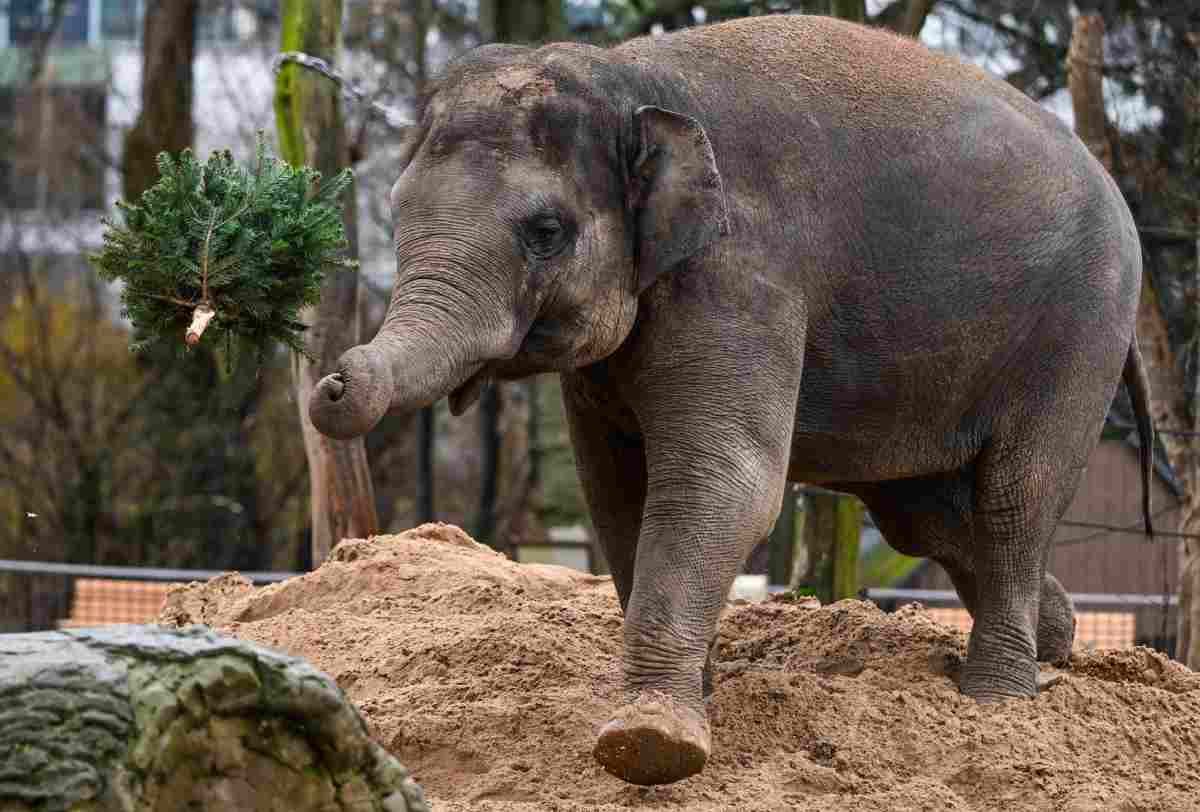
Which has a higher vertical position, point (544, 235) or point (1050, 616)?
point (544, 235)

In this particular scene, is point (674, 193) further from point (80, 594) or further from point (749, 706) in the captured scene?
point (80, 594)

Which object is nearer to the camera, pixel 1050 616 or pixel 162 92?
pixel 1050 616

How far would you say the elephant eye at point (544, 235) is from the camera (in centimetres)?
580

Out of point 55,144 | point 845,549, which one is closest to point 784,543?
point 845,549

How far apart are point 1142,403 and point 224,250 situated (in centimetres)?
370

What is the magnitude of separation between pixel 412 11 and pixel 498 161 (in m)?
17.3

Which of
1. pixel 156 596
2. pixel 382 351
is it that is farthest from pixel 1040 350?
pixel 156 596

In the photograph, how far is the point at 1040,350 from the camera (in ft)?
22.7

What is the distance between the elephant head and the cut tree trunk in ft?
4.95

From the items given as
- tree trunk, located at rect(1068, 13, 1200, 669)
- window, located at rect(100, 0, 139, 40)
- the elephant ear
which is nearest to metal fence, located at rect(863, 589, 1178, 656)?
tree trunk, located at rect(1068, 13, 1200, 669)

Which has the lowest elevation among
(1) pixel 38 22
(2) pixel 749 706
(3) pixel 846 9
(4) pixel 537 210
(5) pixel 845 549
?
(2) pixel 749 706

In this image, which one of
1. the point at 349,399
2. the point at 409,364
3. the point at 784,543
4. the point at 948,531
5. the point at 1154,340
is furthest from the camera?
the point at 784,543

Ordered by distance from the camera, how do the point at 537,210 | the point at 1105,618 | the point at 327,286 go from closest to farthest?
1. the point at 537,210
2. the point at 327,286
3. the point at 1105,618

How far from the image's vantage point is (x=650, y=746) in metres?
5.52
